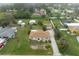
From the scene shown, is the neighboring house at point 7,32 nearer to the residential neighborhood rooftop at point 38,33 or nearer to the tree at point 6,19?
the tree at point 6,19

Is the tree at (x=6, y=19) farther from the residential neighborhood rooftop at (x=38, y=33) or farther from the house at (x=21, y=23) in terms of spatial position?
the residential neighborhood rooftop at (x=38, y=33)

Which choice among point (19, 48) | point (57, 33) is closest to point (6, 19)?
point (19, 48)

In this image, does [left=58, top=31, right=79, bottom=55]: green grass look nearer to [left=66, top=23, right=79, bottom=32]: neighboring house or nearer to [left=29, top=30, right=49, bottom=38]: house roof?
[left=66, top=23, right=79, bottom=32]: neighboring house

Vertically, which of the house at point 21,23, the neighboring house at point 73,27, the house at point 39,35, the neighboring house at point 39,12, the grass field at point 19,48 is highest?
the neighboring house at point 39,12

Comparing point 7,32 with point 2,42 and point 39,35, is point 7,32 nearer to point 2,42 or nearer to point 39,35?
point 2,42

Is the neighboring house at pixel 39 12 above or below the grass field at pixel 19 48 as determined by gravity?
above

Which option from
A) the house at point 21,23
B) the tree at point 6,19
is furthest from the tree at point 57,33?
the tree at point 6,19

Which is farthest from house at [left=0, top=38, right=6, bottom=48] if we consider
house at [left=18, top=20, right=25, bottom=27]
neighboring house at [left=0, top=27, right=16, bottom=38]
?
house at [left=18, top=20, right=25, bottom=27]

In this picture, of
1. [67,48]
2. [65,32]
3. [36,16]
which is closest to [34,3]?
[36,16]

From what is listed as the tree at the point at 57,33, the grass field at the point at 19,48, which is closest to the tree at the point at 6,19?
the grass field at the point at 19,48

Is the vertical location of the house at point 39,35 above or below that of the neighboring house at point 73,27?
below

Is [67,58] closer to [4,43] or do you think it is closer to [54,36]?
[54,36]
